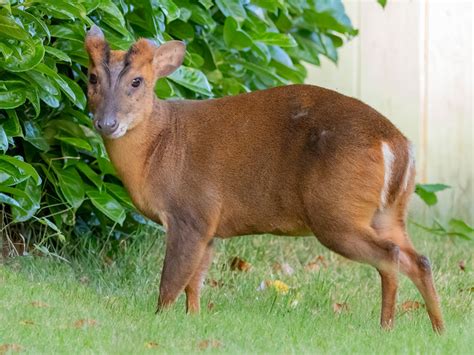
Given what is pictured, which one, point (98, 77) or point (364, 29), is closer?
point (98, 77)

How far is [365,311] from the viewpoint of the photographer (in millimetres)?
6242

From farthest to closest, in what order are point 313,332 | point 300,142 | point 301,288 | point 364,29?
point 364,29, point 301,288, point 300,142, point 313,332

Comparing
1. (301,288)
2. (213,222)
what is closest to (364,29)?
(301,288)

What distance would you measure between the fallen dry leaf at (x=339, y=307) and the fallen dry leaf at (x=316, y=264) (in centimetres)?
111

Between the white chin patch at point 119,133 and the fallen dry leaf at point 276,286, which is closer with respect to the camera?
the white chin patch at point 119,133

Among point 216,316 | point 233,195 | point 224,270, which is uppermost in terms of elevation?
point 233,195

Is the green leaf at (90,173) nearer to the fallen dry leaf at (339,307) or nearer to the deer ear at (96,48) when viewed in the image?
the deer ear at (96,48)

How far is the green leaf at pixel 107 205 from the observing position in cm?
679

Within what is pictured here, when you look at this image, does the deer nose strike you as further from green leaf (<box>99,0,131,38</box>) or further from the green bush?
green leaf (<box>99,0,131,38</box>)

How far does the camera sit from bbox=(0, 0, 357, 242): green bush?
6.33m

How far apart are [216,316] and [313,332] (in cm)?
50

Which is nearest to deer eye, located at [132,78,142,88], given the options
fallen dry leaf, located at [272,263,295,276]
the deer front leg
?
the deer front leg

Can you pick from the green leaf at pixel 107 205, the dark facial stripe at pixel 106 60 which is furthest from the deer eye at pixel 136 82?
the green leaf at pixel 107 205

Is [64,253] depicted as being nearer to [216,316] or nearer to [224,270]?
[224,270]
